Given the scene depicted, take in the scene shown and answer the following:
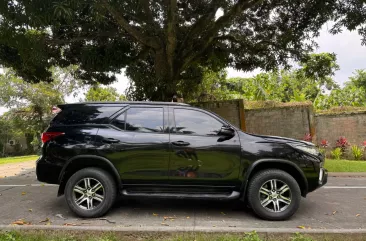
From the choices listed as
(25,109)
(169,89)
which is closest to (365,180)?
(169,89)

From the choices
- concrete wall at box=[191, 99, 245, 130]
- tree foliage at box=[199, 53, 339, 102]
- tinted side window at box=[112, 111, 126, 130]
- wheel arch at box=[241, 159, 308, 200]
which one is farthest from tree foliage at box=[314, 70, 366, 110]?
tinted side window at box=[112, 111, 126, 130]

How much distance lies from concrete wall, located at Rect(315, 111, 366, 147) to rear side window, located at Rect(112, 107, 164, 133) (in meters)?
10.5

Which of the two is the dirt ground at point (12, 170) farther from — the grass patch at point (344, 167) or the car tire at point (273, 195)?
the grass patch at point (344, 167)

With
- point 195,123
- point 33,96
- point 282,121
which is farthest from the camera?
point 33,96

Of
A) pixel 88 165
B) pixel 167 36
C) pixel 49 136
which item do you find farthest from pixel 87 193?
pixel 167 36

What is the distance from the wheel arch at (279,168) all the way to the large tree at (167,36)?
4396mm

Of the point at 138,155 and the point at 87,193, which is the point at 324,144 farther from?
the point at 87,193

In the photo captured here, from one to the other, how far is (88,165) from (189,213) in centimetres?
180

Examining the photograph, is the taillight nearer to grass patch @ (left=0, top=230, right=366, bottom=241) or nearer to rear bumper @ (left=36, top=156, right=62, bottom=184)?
rear bumper @ (left=36, top=156, right=62, bottom=184)

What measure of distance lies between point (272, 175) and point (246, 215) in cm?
81

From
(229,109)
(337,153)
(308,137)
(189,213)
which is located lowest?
(189,213)

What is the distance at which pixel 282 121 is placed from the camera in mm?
13172

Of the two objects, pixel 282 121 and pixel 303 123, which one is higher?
pixel 282 121

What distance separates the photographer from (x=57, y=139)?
4.88 meters
